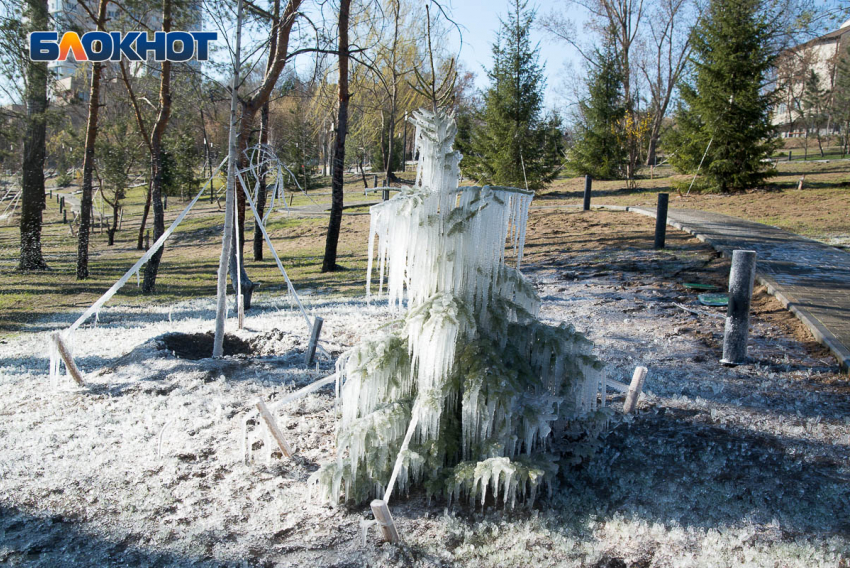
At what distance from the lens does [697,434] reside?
405 cm

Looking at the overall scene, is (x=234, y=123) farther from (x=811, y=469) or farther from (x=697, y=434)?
(x=811, y=469)

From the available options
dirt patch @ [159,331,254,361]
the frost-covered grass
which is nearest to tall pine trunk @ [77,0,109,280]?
the frost-covered grass

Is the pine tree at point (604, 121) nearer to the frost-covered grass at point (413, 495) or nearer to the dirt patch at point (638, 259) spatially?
the dirt patch at point (638, 259)

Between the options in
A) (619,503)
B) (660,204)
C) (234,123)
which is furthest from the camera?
(660,204)

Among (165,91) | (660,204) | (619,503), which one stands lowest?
(619,503)

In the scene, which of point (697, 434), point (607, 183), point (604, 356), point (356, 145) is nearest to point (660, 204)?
point (604, 356)

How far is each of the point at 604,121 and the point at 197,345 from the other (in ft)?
72.9

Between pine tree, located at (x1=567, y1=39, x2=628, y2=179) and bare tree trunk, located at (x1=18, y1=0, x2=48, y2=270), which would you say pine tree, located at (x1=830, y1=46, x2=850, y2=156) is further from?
bare tree trunk, located at (x1=18, y1=0, x2=48, y2=270)

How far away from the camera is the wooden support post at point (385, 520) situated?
284cm

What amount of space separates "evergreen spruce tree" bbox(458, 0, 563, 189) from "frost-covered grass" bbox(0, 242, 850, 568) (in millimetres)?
16579

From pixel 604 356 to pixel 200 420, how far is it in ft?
12.7

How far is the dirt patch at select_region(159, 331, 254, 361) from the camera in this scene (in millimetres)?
6566

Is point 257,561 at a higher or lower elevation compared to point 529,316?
lower

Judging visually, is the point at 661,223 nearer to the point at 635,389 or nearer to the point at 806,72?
the point at 635,389
